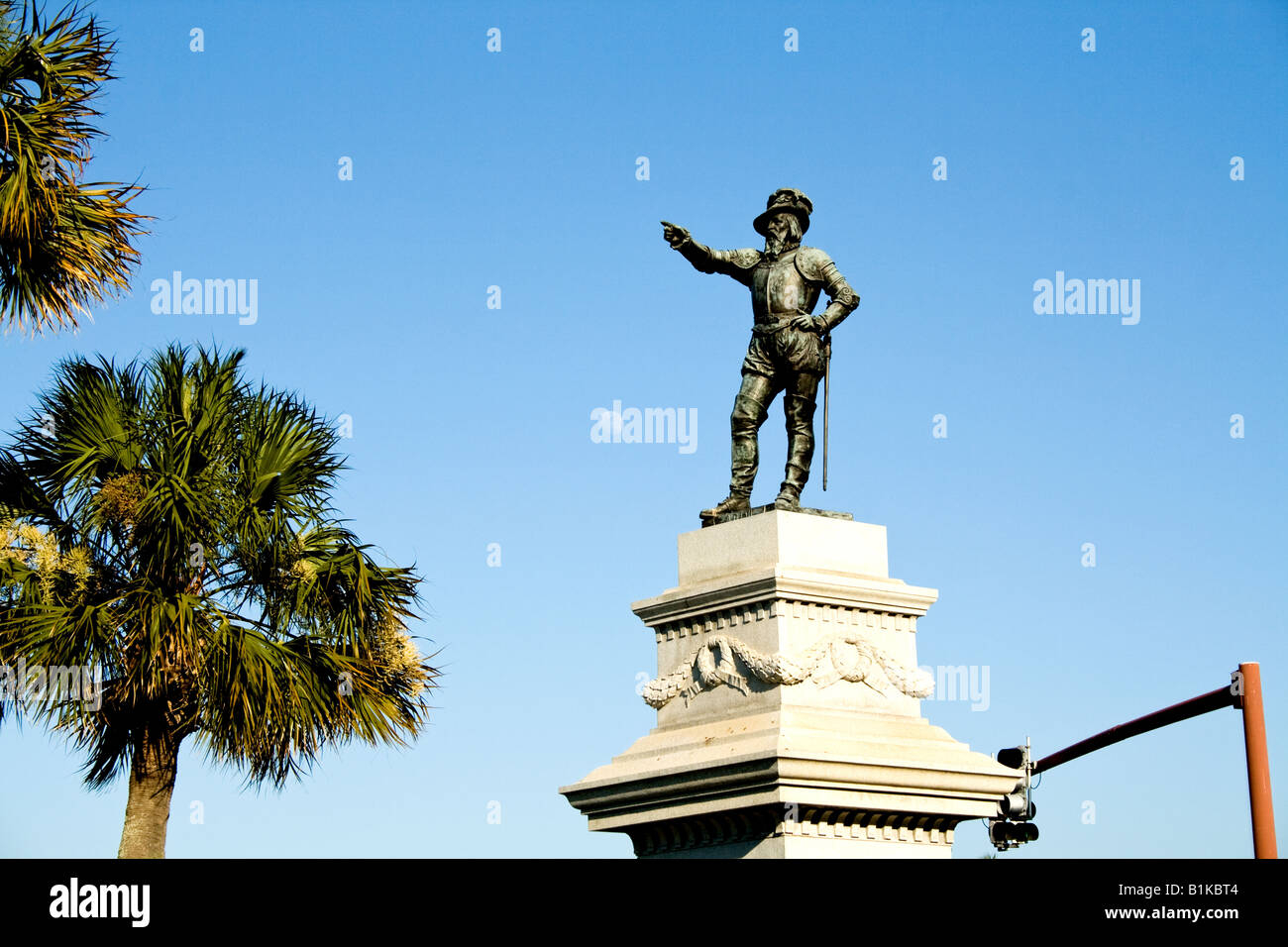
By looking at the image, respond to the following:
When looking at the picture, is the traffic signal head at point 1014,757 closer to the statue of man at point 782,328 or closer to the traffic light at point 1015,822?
the traffic light at point 1015,822

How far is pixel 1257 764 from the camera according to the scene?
1781cm

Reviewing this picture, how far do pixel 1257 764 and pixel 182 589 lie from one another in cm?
977

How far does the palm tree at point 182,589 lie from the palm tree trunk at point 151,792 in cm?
2

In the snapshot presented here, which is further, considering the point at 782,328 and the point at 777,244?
the point at 777,244

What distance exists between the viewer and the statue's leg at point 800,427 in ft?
58.5

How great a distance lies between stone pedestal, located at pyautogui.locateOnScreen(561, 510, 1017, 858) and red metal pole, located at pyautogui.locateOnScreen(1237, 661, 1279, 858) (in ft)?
6.62

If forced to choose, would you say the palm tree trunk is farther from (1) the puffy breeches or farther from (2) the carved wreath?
(1) the puffy breeches

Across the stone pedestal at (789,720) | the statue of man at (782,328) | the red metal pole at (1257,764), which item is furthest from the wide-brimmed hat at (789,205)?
the red metal pole at (1257,764)

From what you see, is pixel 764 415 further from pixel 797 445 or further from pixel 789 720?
pixel 789 720

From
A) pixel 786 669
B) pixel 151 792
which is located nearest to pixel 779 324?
pixel 786 669

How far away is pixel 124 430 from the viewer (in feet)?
67.5

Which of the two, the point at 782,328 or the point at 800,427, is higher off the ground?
the point at 782,328

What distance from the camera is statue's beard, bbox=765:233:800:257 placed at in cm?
1830
